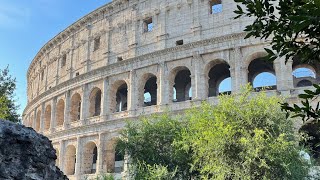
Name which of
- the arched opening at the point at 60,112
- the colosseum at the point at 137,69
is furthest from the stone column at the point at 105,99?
the arched opening at the point at 60,112

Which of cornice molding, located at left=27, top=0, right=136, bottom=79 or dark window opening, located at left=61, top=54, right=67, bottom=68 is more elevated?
cornice molding, located at left=27, top=0, right=136, bottom=79

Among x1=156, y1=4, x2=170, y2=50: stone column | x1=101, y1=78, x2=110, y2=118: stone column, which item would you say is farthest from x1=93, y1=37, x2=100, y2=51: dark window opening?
x1=156, y1=4, x2=170, y2=50: stone column

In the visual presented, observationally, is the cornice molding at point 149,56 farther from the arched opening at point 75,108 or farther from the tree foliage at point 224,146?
the tree foliage at point 224,146

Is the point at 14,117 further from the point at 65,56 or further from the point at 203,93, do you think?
the point at 203,93

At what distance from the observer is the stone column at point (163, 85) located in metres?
23.9

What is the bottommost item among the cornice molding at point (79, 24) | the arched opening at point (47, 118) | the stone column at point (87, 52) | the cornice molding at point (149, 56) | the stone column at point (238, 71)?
the arched opening at point (47, 118)

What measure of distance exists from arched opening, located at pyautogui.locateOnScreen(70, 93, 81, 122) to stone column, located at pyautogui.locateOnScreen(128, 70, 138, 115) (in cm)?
596

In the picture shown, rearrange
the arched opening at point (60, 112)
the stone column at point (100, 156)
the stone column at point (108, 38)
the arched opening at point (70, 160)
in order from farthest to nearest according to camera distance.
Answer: the arched opening at point (60, 112) → the arched opening at point (70, 160) → the stone column at point (108, 38) → the stone column at point (100, 156)

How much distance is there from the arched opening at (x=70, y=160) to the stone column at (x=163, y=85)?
8771 mm

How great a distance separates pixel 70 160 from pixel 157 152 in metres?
14.2

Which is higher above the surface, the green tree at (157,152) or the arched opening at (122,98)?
the arched opening at (122,98)

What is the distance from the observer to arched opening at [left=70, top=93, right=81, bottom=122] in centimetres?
2972

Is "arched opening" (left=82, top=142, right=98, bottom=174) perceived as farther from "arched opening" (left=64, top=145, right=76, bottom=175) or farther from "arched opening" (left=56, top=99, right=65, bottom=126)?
"arched opening" (left=56, top=99, right=65, bottom=126)

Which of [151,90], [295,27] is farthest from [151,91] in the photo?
[295,27]
